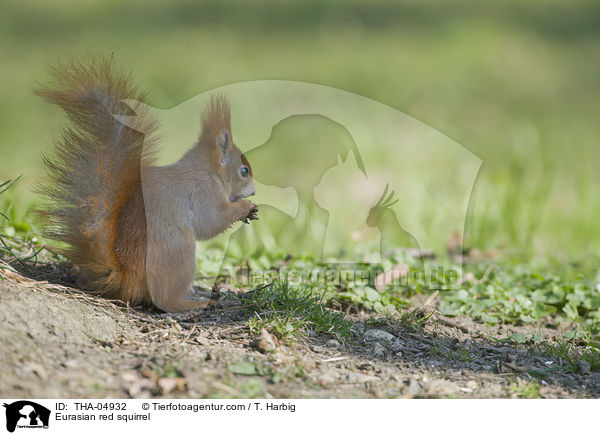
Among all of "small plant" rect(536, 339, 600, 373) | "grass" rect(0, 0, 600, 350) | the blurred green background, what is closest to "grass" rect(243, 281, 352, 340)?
"grass" rect(0, 0, 600, 350)

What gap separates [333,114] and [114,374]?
11.4 ft

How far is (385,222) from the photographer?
378cm

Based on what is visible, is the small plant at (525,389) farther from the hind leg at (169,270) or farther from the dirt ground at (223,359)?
the hind leg at (169,270)

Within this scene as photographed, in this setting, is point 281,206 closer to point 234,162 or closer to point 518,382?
point 234,162

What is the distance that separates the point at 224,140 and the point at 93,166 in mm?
533

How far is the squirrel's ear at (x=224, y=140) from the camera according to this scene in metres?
2.58

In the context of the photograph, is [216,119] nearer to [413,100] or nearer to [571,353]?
[571,353]

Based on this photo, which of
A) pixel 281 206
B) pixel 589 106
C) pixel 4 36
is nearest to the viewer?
pixel 281 206

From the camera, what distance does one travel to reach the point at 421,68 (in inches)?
252

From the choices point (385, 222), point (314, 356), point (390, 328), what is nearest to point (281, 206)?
point (385, 222)
